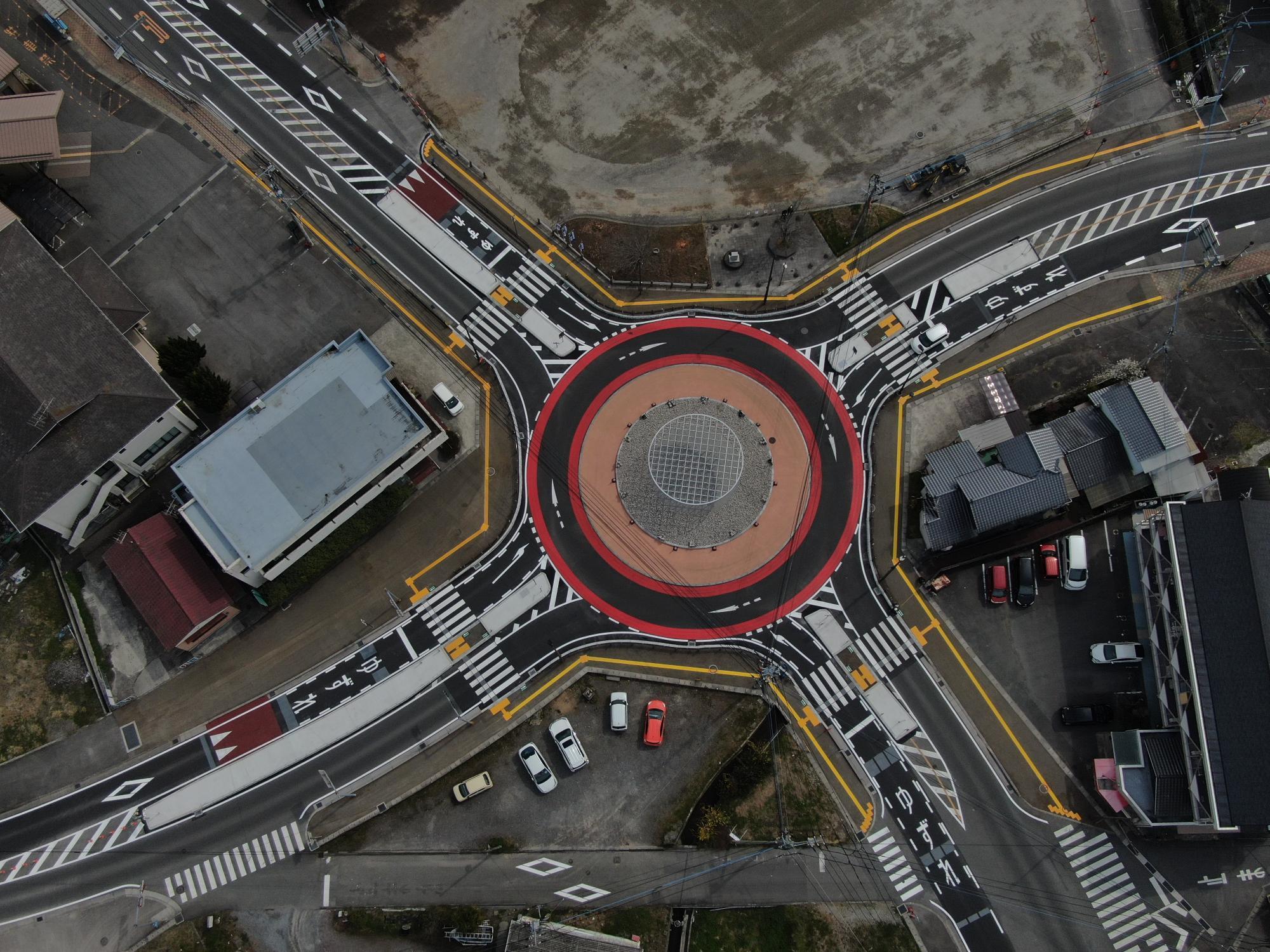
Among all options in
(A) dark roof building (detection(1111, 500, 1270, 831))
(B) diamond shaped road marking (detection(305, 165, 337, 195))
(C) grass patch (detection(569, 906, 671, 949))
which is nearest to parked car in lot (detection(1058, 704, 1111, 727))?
(A) dark roof building (detection(1111, 500, 1270, 831))

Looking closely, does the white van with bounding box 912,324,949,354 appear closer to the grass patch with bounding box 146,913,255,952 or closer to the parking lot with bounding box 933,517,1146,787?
the parking lot with bounding box 933,517,1146,787

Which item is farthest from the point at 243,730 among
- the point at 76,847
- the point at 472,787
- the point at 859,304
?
the point at 859,304

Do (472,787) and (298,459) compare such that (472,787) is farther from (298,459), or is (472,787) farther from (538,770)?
(298,459)

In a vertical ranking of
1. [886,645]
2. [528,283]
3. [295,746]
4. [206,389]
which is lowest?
[886,645]

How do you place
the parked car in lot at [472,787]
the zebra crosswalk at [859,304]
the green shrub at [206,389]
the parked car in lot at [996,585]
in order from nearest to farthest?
the parked car in lot at [472,787] < the green shrub at [206,389] < the parked car in lot at [996,585] < the zebra crosswalk at [859,304]

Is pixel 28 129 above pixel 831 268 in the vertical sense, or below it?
above

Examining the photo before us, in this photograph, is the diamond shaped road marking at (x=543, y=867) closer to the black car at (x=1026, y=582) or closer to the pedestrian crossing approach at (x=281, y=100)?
the black car at (x=1026, y=582)

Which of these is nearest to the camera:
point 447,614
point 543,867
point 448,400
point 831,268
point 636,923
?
point 636,923

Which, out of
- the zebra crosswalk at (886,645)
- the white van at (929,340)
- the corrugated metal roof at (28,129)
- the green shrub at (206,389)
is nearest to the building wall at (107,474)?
the green shrub at (206,389)
